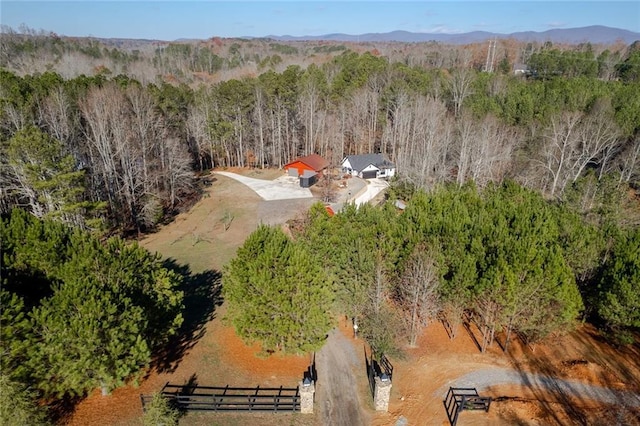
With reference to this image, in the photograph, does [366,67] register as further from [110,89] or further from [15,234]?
[15,234]

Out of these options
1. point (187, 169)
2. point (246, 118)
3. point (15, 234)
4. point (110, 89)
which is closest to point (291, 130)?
point (246, 118)

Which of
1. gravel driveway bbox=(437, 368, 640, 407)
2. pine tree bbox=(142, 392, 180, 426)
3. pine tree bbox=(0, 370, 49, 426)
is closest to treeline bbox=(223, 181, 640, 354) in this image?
gravel driveway bbox=(437, 368, 640, 407)

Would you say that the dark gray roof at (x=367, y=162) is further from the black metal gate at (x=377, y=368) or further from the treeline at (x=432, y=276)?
the black metal gate at (x=377, y=368)

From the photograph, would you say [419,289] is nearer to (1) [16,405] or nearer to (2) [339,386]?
(2) [339,386]

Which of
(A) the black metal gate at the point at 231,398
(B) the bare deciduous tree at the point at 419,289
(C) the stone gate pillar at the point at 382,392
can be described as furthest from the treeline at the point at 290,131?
(C) the stone gate pillar at the point at 382,392

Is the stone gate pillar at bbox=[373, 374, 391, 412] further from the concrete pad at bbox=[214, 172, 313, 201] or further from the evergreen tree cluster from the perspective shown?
the concrete pad at bbox=[214, 172, 313, 201]

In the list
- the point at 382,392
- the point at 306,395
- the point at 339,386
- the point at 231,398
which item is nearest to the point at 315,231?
the point at 339,386
